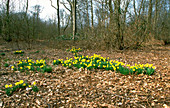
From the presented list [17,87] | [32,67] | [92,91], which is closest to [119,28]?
[32,67]

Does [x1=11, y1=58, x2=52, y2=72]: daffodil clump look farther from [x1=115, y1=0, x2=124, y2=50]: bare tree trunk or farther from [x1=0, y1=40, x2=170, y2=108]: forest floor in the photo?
[x1=115, y1=0, x2=124, y2=50]: bare tree trunk

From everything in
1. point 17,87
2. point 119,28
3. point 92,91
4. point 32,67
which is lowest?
point 92,91

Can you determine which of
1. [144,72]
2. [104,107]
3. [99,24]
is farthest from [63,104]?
[99,24]

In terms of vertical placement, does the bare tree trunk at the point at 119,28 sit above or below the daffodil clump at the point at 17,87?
above

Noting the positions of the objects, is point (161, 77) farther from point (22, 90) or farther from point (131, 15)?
point (131, 15)

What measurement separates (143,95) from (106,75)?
50.9 inches

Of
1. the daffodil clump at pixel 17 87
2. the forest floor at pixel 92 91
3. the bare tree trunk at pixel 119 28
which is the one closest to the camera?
the forest floor at pixel 92 91

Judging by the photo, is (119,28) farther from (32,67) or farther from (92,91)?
(92,91)

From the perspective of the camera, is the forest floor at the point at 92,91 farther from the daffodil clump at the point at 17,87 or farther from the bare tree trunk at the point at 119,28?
the bare tree trunk at the point at 119,28

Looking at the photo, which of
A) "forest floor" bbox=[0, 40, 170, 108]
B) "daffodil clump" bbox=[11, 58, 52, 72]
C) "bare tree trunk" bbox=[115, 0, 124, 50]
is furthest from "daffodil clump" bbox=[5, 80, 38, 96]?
"bare tree trunk" bbox=[115, 0, 124, 50]

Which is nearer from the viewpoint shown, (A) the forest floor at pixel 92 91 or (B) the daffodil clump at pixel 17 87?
(A) the forest floor at pixel 92 91

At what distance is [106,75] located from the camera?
386cm

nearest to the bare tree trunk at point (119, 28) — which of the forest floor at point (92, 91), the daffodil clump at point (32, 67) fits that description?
the forest floor at point (92, 91)

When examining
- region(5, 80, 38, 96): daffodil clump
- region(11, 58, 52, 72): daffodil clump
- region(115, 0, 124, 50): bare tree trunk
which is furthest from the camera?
region(115, 0, 124, 50): bare tree trunk
